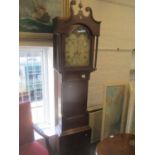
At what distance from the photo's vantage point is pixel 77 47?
5.81 feet

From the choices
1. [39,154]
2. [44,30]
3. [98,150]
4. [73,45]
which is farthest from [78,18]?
[39,154]

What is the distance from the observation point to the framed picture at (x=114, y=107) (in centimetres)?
229

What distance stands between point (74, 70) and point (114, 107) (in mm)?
890

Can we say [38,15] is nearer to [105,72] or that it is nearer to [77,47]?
[77,47]

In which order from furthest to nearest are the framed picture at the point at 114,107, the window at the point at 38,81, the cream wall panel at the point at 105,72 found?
the cream wall panel at the point at 105,72 < the framed picture at the point at 114,107 < the window at the point at 38,81

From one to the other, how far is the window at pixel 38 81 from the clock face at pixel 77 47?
41 cm

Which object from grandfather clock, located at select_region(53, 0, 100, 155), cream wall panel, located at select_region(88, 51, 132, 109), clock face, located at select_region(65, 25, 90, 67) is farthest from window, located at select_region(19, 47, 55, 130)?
cream wall panel, located at select_region(88, 51, 132, 109)

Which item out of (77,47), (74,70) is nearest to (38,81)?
(74,70)

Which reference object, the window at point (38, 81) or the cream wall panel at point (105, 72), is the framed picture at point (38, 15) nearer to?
the window at point (38, 81)

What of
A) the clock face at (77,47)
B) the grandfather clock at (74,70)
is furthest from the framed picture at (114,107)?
the clock face at (77,47)

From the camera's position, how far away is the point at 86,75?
1893 mm

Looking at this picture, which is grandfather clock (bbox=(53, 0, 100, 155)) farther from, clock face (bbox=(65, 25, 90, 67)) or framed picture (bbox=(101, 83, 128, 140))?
framed picture (bbox=(101, 83, 128, 140))

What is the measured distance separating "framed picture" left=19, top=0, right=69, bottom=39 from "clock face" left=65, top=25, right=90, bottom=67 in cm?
33
